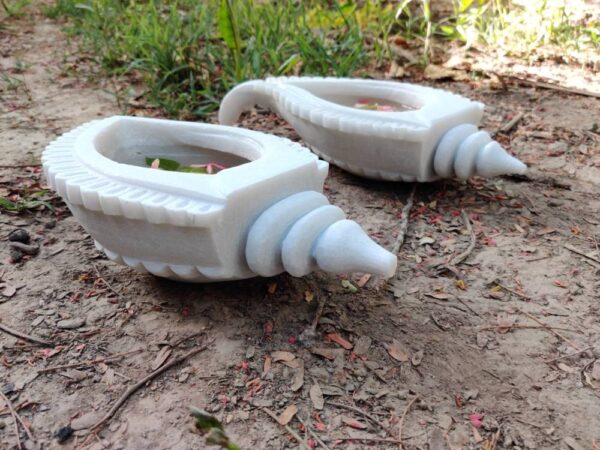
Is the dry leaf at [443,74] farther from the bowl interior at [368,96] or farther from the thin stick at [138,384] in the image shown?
the thin stick at [138,384]

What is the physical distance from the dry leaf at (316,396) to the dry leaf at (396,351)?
0.49ft

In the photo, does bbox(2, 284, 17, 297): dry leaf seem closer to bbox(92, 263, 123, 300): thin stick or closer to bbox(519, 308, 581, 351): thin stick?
bbox(92, 263, 123, 300): thin stick

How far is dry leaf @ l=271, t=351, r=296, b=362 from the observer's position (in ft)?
3.46

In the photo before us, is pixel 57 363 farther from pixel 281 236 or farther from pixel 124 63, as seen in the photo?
pixel 124 63

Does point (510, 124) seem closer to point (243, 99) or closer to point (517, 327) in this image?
point (243, 99)

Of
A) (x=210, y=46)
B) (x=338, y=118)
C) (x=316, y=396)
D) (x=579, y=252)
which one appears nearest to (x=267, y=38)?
(x=210, y=46)

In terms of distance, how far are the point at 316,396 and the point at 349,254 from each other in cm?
24

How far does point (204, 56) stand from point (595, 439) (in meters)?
1.84

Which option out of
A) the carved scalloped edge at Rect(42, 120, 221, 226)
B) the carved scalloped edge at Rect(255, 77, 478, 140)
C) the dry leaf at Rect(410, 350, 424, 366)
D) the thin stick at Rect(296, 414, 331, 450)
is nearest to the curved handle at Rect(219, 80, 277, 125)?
the carved scalloped edge at Rect(255, 77, 478, 140)

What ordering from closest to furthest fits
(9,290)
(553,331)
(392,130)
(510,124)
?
(553,331) < (9,290) < (392,130) < (510,124)

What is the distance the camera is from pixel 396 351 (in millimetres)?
1077

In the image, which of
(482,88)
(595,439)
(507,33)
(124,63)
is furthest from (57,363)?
(507,33)

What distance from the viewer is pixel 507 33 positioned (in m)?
2.46

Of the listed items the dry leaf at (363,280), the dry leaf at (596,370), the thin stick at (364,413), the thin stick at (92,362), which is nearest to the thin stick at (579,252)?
the dry leaf at (596,370)
